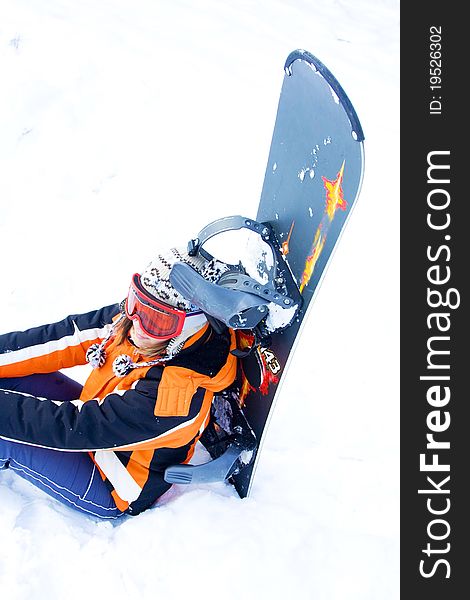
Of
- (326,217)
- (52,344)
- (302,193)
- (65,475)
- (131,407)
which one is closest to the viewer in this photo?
(326,217)

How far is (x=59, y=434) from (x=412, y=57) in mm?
3975

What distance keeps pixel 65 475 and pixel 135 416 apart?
0.42 meters

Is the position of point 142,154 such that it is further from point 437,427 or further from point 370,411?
point 437,427

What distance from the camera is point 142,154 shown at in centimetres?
470

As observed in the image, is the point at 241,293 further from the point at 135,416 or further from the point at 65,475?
the point at 65,475

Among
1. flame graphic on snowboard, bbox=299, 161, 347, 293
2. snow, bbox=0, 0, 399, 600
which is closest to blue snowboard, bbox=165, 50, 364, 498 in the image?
flame graphic on snowboard, bbox=299, 161, 347, 293

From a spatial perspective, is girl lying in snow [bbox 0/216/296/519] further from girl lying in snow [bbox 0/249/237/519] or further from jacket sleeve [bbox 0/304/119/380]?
jacket sleeve [bbox 0/304/119/380]

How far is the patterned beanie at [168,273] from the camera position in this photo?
7.76ft

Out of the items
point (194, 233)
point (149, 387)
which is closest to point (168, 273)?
point (149, 387)

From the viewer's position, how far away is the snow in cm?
245

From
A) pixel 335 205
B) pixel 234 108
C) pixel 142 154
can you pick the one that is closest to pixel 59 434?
pixel 335 205

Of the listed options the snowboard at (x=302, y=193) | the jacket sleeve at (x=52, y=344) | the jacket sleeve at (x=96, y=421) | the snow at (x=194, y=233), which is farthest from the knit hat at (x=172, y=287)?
the snow at (x=194, y=233)

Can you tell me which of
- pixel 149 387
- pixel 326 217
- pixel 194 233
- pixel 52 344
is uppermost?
pixel 194 233

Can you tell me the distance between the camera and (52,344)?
2.78m
